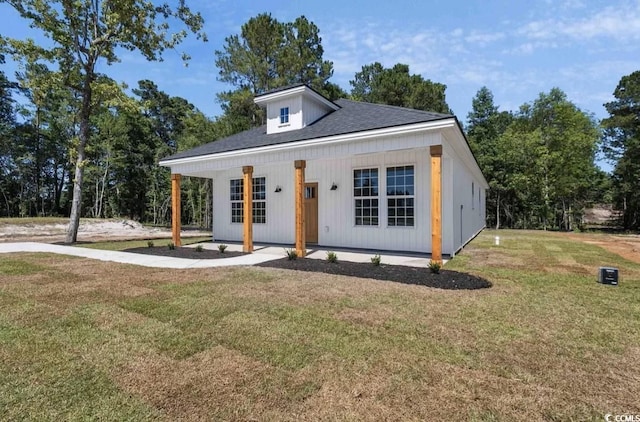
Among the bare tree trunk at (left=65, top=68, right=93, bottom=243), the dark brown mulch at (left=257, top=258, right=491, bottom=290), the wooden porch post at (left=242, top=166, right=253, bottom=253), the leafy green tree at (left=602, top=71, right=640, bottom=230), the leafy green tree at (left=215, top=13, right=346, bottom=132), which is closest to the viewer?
the dark brown mulch at (left=257, top=258, right=491, bottom=290)

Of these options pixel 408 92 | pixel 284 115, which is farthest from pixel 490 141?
pixel 284 115

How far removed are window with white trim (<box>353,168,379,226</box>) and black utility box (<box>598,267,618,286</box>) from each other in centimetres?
522

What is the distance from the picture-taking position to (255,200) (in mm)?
12000

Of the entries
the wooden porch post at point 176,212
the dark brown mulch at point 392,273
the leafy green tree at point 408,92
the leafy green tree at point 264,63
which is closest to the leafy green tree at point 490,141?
the leafy green tree at point 408,92

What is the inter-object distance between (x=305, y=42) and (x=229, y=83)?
17.2 ft

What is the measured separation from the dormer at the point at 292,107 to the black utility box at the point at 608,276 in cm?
829

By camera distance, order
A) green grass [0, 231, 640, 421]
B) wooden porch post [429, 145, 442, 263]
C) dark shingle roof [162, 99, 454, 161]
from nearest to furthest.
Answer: green grass [0, 231, 640, 421] < wooden porch post [429, 145, 442, 263] < dark shingle roof [162, 99, 454, 161]

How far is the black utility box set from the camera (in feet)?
17.3

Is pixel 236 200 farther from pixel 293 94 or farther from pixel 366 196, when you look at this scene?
pixel 366 196

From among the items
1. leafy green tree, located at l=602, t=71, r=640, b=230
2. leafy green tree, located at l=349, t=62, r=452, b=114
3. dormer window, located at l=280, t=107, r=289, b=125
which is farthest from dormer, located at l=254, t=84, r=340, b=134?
leafy green tree, located at l=602, t=71, r=640, b=230

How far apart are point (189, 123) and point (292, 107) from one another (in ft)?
54.6

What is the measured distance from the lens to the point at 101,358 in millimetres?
2760

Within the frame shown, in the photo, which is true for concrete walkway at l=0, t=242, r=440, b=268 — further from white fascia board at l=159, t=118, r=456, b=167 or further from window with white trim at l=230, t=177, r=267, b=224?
white fascia board at l=159, t=118, r=456, b=167

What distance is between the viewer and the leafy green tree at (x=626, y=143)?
75.2 ft
